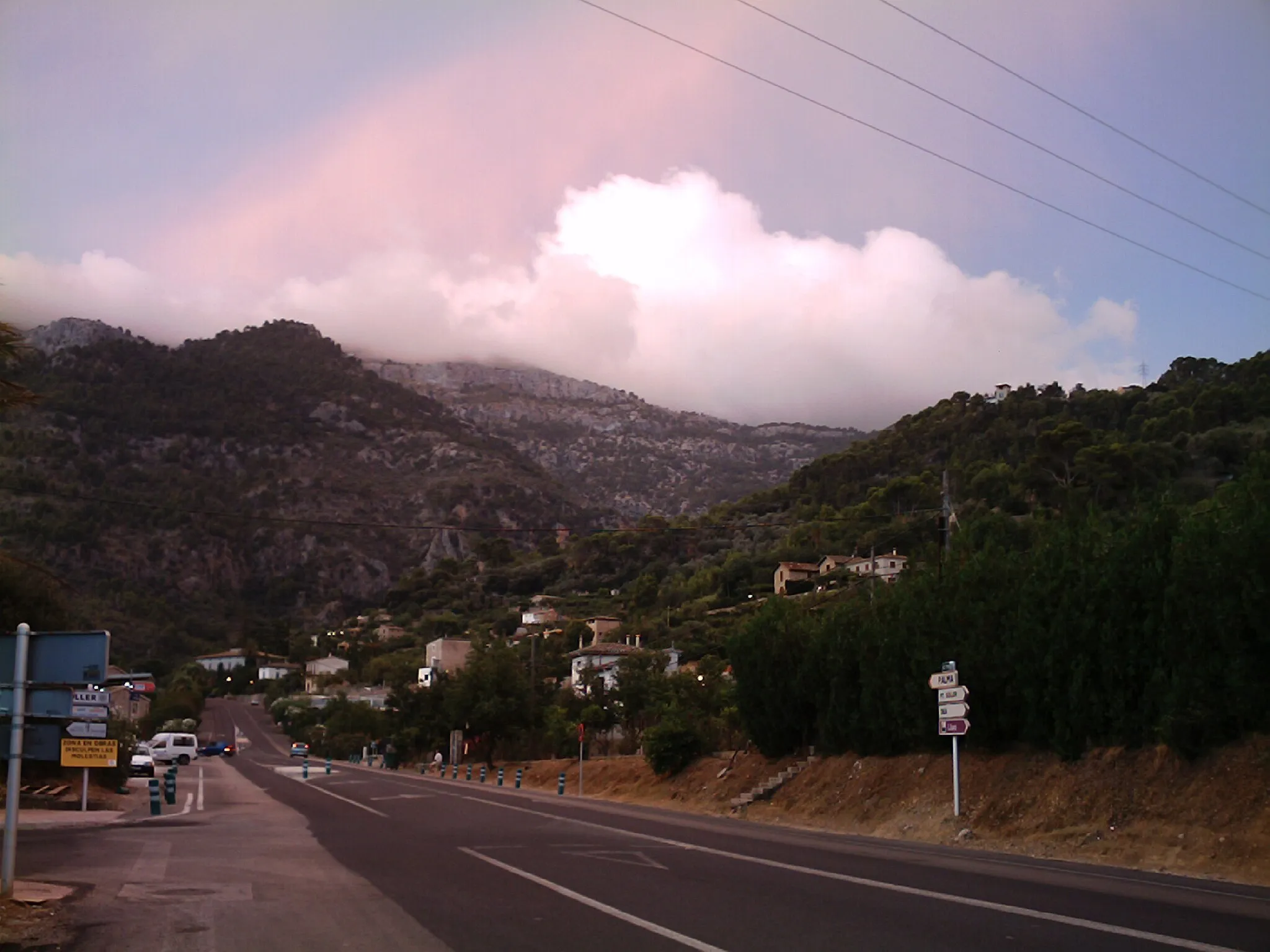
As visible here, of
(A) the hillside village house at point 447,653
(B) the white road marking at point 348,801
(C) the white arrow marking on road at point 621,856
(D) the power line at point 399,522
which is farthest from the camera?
(A) the hillside village house at point 447,653

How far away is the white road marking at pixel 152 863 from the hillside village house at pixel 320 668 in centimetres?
12703

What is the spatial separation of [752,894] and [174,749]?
5698 cm

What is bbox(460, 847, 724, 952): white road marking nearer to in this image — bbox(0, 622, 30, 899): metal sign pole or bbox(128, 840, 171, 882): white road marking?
bbox(128, 840, 171, 882): white road marking

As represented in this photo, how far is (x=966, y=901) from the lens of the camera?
12.3m

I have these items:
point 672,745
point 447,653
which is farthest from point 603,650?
point 672,745

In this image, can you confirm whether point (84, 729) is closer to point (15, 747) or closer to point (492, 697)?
point (15, 747)

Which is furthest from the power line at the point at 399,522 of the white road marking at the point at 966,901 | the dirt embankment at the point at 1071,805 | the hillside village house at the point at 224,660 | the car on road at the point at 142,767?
the white road marking at the point at 966,901

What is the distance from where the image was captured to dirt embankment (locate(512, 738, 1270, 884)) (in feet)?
57.8

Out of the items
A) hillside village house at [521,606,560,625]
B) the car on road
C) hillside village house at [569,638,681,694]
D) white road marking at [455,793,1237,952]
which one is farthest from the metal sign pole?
hillside village house at [521,606,560,625]

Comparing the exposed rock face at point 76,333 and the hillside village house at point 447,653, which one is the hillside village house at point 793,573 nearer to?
the hillside village house at point 447,653

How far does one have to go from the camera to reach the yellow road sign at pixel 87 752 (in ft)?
39.0

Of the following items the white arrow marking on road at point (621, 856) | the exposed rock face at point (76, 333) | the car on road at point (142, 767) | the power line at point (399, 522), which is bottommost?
the car on road at point (142, 767)

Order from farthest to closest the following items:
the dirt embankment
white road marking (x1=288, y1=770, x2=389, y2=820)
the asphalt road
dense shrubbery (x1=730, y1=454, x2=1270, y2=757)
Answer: white road marking (x1=288, y1=770, x2=389, y2=820) < dense shrubbery (x1=730, y1=454, x2=1270, y2=757) < the dirt embankment < the asphalt road

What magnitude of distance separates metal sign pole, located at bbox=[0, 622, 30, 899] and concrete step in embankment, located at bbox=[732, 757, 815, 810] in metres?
24.3
